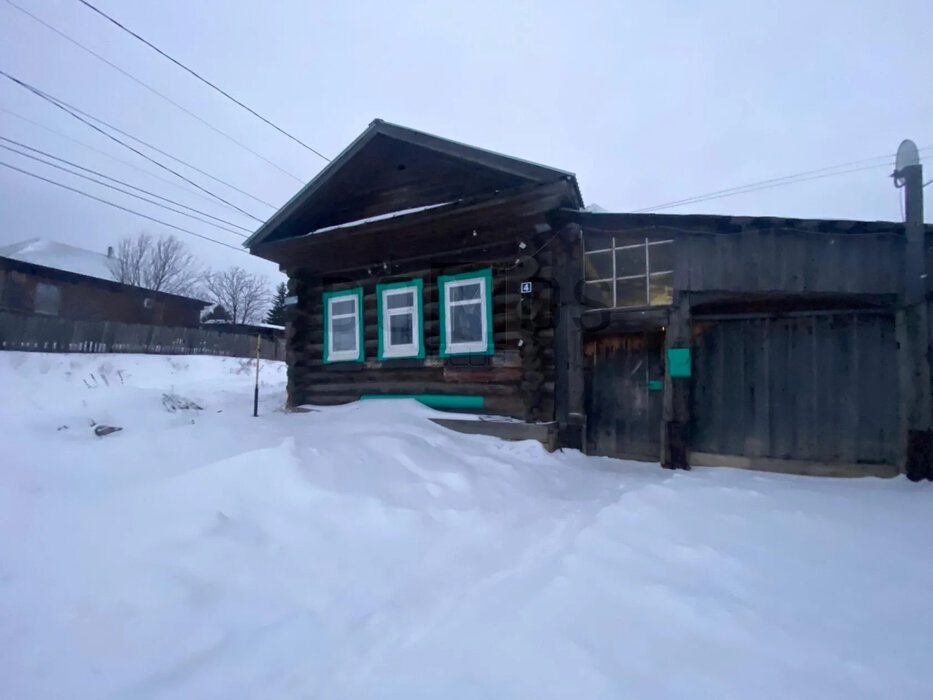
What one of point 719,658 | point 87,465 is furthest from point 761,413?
point 87,465

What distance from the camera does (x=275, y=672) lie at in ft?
7.98

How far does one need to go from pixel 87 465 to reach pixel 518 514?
16.1ft

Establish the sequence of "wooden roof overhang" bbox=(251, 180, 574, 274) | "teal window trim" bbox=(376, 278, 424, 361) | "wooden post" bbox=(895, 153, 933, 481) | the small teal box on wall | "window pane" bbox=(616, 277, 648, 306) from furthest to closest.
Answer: "teal window trim" bbox=(376, 278, 424, 361)
"wooden roof overhang" bbox=(251, 180, 574, 274)
"window pane" bbox=(616, 277, 648, 306)
the small teal box on wall
"wooden post" bbox=(895, 153, 933, 481)

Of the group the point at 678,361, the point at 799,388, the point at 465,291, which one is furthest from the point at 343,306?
the point at 799,388

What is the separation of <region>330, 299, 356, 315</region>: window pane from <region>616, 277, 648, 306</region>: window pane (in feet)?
17.6

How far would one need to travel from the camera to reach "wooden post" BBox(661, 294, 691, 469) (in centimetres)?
688

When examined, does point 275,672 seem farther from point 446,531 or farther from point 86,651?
point 446,531

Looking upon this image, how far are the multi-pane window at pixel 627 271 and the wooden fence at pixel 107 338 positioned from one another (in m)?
18.1

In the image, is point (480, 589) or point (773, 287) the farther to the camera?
point (773, 287)

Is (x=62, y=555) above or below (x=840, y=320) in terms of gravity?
below

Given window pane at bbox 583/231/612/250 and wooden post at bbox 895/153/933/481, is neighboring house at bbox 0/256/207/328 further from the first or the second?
wooden post at bbox 895/153/933/481

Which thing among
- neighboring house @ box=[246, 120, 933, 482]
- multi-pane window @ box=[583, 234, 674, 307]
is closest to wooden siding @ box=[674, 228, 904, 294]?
neighboring house @ box=[246, 120, 933, 482]

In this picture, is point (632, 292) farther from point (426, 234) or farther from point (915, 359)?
point (426, 234)

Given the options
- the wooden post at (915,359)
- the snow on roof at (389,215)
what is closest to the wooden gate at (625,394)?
the wooden post at (915,359)
